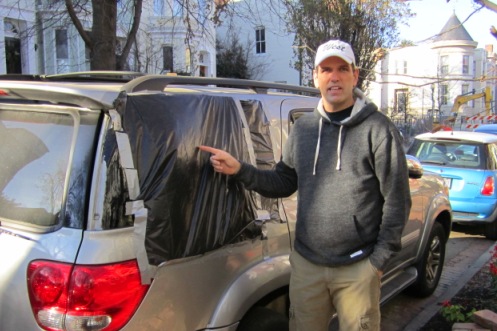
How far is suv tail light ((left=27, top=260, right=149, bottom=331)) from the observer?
1.77 metres

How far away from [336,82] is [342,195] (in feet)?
1.84

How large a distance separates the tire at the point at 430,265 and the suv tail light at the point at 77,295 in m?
3.38

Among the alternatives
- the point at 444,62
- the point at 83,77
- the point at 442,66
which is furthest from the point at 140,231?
the point at 444,62

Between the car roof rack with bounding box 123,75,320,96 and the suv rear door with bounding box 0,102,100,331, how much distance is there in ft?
1.00

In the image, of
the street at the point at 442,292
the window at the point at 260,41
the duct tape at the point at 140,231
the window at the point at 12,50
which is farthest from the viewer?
the window at the point at 260,41

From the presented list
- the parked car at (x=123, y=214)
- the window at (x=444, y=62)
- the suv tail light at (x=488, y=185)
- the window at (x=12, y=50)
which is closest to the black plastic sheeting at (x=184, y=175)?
the parked car at (x=123, y=214)

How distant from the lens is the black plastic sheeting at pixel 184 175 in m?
1.90

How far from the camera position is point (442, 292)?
16.3 feet

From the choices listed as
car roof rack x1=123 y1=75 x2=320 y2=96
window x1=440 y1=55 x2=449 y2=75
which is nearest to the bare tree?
car roof rack x1=123 y1=75 x2=320 y2=96

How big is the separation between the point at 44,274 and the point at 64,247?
0.43 feet

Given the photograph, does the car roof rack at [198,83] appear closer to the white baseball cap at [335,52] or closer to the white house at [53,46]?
the white baseball cap at [335,52]

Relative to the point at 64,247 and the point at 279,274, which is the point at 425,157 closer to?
the point at 279,274

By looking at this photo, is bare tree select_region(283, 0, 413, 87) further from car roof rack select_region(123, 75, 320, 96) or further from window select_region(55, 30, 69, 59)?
car roof rack select_region(123, 75, 320, 96)

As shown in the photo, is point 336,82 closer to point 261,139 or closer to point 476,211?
point 261,139
